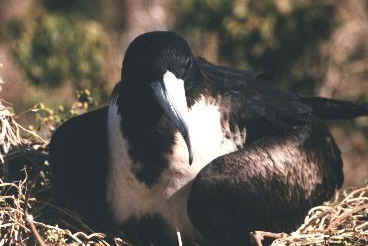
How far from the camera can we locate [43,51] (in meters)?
8.55

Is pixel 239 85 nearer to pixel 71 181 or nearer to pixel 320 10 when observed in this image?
pixel 71 181

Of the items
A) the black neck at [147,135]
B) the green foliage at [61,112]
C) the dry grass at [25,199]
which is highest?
the black neck at [147,135]

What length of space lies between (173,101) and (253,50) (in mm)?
4185

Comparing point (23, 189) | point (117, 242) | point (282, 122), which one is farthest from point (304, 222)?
point (23, 189)

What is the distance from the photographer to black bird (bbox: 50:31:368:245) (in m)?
4.91

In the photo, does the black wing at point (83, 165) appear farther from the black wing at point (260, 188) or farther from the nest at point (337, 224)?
the nest at point (337, 224)

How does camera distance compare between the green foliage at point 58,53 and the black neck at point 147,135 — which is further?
the green foliage at point 58,53

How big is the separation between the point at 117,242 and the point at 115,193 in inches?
11.1

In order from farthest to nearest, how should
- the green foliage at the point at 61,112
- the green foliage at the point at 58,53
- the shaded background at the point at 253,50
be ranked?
the shaded background at the point at 253,50 < the green foliage at the point at 58,53 < the green foliage at the point at 61,112

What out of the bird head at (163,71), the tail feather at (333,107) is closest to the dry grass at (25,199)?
the bird head at (163,71)

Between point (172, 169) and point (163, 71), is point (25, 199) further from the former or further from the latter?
point (163, 71)

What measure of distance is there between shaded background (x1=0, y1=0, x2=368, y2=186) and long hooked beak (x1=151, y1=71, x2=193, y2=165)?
3.49m

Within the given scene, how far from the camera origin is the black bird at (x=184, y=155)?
491cm

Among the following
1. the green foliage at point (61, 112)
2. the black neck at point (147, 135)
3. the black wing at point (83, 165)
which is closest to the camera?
the black neck at point (147, 135)
